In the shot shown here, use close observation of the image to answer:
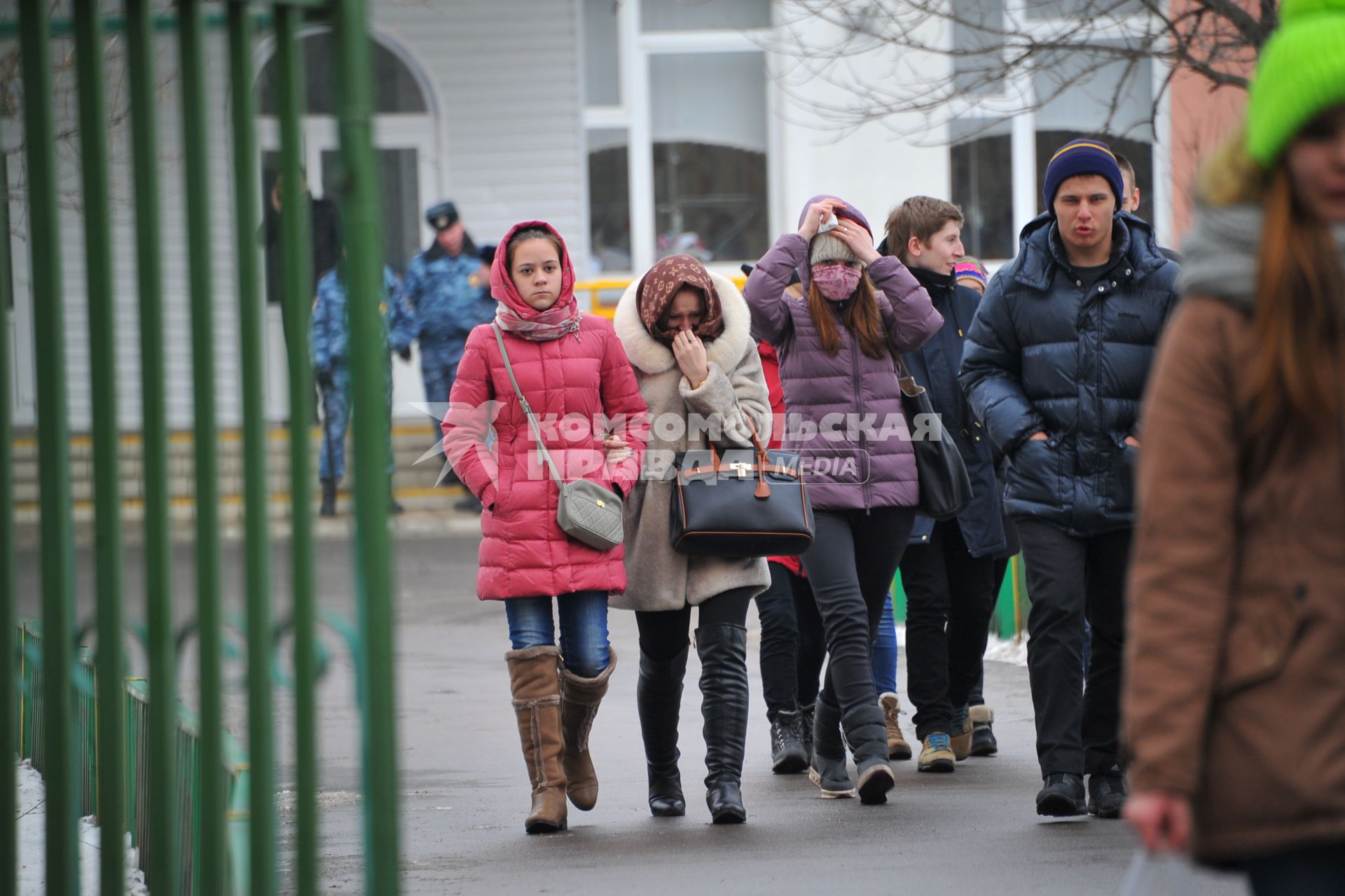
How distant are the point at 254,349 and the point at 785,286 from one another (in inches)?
147

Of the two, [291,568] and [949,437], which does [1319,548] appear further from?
[949,437]

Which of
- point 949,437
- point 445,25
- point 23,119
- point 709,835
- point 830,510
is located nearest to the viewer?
point 23,119

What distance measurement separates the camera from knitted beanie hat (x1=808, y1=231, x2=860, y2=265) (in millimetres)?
6875

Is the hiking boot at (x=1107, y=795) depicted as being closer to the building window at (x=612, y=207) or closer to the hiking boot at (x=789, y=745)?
the hiking boot at (x=789, y=745)

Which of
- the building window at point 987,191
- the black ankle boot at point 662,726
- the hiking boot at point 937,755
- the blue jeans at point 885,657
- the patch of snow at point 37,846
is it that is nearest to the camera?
the patch of snow at point 37,846

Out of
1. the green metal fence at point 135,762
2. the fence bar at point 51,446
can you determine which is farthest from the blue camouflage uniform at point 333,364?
the green metal fence at point 135,762

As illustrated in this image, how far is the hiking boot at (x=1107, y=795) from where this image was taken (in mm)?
6246

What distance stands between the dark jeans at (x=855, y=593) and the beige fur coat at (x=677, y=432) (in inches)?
9.7

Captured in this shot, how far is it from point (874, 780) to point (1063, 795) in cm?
64

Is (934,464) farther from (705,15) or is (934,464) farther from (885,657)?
(705,15)

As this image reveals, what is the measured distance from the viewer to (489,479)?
20.7ft

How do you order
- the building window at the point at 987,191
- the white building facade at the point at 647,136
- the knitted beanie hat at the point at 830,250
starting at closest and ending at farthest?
the knitted beanie hat at the point at 830,250
the white building facade at the point at 647,136
the building window at the point at 987,191

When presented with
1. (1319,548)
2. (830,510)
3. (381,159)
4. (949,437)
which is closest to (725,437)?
(830,510)

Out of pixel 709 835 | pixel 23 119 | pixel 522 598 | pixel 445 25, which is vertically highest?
pixel 445 25
